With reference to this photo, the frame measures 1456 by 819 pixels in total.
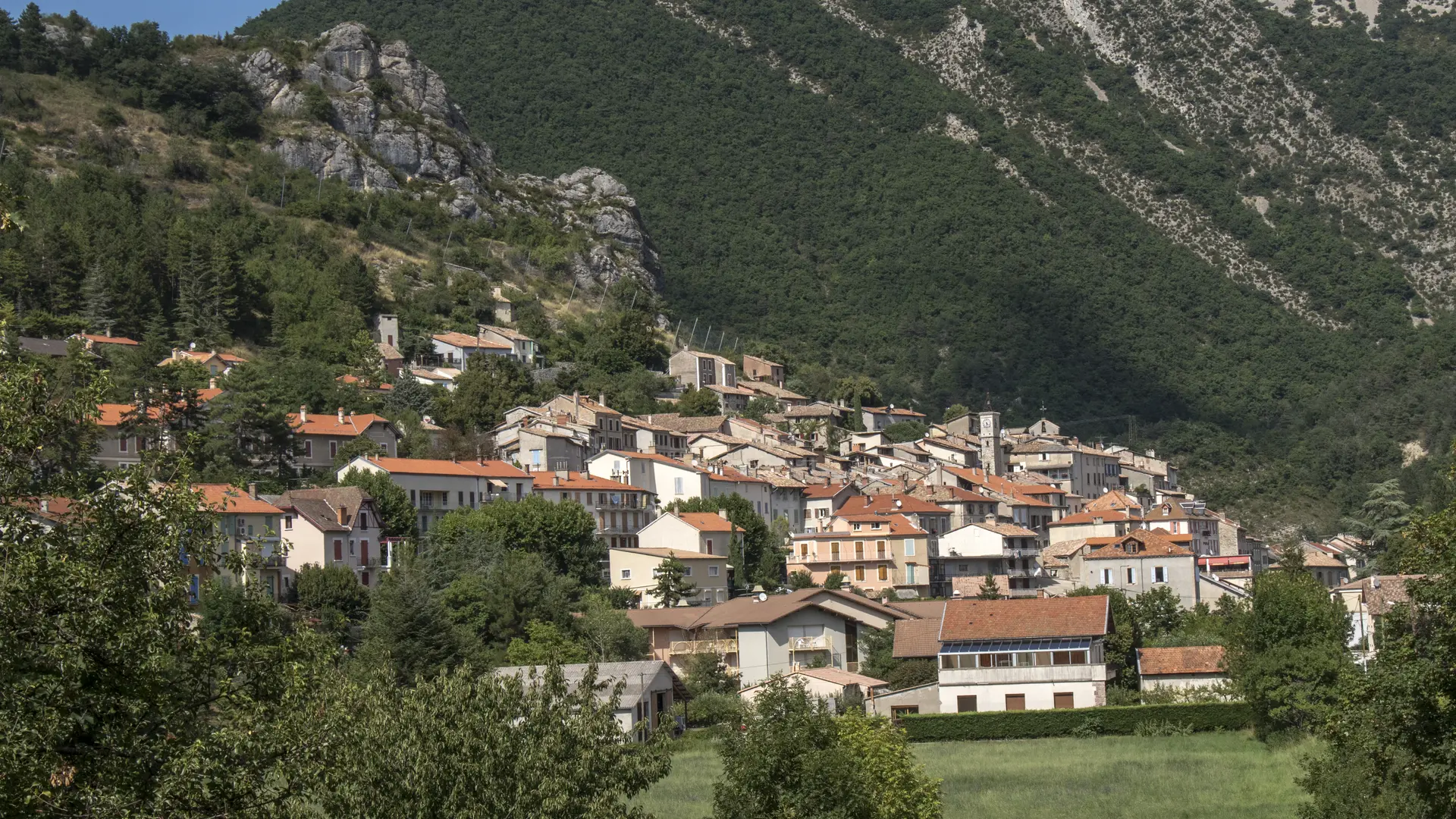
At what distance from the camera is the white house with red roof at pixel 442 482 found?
82062mm

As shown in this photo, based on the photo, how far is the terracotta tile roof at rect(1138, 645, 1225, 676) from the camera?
6372 cm

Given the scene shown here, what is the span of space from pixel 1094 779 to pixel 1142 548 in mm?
42503

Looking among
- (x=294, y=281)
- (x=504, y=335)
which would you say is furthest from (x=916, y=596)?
(x=294, y=281)

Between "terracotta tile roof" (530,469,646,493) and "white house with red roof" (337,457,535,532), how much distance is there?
1183 millimetres

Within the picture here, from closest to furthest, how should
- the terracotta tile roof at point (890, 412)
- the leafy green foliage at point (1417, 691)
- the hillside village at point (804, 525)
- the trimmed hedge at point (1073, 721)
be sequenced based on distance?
the leafy green foliage at point (1417, 691)
the trimmed hedge at point (1073, 721)
the hillside village at point (804, 525)
the terracotta tile roof at point (890, 412)

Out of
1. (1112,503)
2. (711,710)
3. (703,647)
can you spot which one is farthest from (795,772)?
(1112,503)

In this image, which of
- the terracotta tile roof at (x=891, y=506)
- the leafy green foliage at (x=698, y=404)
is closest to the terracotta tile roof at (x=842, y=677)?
the terracotta tile roof at (x=891, y=506)

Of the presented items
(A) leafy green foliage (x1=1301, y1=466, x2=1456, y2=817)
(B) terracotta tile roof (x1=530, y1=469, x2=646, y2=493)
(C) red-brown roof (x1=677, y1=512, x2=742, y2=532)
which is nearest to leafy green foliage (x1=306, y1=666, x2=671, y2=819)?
(A) leafy green foliage (x1=1301, y1=466, x2=1456, y2=817)

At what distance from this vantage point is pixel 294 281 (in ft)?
410

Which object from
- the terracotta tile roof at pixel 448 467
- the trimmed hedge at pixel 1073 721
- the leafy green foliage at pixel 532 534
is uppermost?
the terracotta tile roof at pixel 448 467

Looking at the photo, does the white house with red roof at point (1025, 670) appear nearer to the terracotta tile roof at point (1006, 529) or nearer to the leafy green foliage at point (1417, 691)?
the terracotta tile roof at point (1006, 529)

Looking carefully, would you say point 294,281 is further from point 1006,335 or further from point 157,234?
point 1006,335

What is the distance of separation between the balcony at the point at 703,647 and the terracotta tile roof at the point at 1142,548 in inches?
1094

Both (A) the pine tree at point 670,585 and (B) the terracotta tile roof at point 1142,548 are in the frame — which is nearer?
(A) the pine tree at point 670,585
